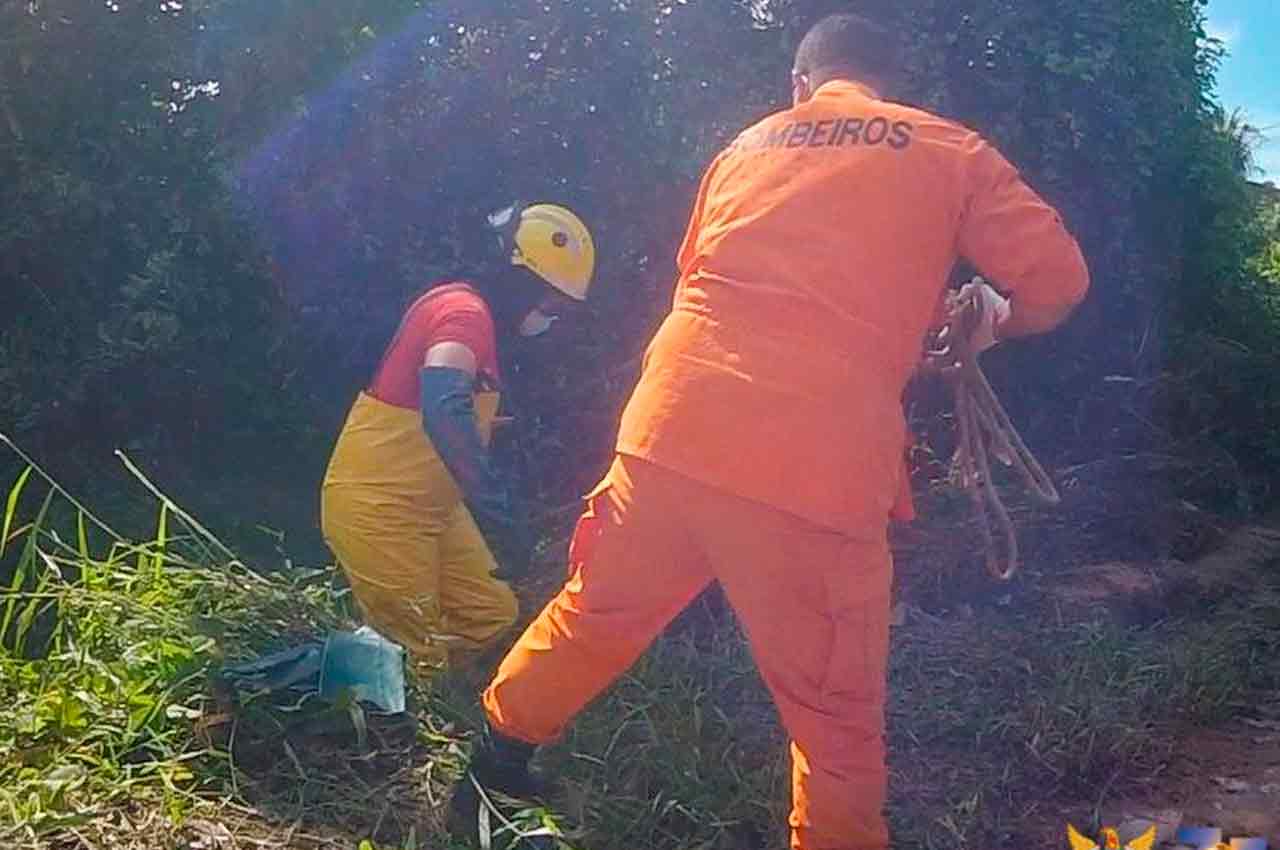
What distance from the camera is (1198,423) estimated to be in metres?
6.79

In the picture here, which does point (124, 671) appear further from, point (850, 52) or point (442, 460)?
point (850, 52)

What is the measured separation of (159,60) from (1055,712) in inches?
167

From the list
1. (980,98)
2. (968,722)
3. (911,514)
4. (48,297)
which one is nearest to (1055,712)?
(968,722)

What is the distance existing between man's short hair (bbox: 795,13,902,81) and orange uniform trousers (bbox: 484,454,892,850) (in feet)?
3.11

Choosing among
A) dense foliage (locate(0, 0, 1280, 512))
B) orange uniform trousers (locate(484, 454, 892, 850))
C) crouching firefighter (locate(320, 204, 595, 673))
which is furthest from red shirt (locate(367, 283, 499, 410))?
dense foliage (locate(0, 0, 1280, 512))

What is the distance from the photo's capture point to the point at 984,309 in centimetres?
342

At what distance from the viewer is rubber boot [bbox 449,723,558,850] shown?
3432mm

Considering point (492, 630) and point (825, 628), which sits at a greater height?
point (825, 628)

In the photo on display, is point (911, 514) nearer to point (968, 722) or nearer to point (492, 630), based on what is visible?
point (968, 722)

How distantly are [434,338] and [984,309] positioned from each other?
1.54 meters

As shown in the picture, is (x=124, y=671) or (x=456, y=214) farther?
(x=456, y=214)

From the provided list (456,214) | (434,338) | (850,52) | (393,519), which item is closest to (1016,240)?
(850,52)

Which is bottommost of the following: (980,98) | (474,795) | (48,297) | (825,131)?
(474,795)

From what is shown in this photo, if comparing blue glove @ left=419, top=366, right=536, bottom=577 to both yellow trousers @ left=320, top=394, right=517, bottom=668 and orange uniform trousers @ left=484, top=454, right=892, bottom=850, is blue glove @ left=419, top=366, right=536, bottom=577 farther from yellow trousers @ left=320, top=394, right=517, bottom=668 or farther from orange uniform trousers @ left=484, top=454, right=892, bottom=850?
orange uniform trousers @ left=484, top=454, right=892, bottom=850
